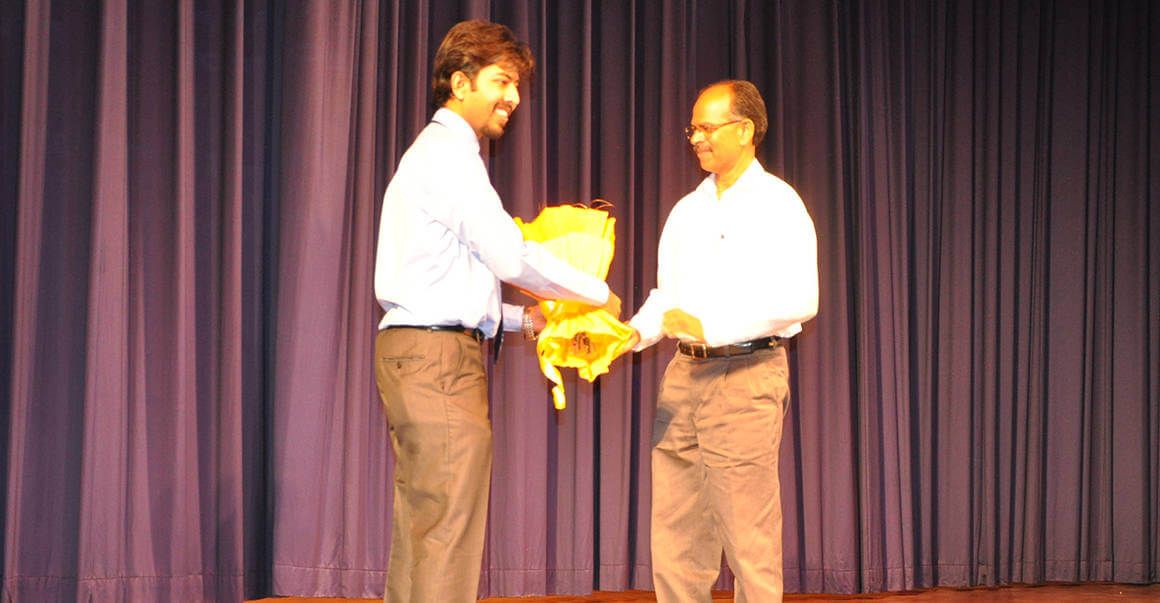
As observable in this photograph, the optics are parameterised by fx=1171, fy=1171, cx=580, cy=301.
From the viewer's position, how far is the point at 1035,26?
5941 millimetres

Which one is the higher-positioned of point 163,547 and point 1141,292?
point 1141,292

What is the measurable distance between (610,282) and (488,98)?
218cm

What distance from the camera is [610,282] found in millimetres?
5273

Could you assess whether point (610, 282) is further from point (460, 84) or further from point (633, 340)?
point (460, 84)

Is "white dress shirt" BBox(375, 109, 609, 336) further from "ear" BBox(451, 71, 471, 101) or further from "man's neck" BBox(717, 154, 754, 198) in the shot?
"man's neck" BBox(717, 154, 754, 198)

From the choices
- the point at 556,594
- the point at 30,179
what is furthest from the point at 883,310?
the point at 30,179

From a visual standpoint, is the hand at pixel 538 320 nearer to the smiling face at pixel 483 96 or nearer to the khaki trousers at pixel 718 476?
the khaki trousers at pixel 718 476

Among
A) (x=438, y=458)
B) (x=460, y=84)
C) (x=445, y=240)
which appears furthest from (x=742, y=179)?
(x=438, y=458)

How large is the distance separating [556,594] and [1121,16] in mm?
4107

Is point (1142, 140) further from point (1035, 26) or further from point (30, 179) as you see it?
point (30, 179)

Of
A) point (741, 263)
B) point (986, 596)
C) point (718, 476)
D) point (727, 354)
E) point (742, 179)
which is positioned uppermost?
point (742, 179)

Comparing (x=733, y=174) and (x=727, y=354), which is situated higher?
(x=733, y=174)

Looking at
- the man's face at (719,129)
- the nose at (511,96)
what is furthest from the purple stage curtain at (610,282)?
the nose at (511,96)

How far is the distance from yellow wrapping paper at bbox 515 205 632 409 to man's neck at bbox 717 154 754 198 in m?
0.46
